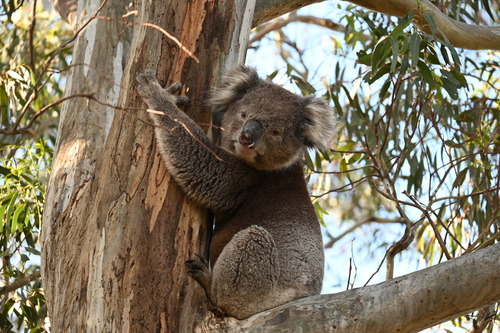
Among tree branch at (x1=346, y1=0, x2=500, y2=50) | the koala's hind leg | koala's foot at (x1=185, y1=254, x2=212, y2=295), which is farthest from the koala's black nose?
tree branch at (x1=346, y1=0, x2=500, y2=50)

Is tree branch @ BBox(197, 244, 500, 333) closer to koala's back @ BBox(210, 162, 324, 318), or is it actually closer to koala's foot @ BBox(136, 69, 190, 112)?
koala's back @ BBox(210, 162, 324, 318)

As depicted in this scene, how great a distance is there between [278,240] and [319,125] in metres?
0.80

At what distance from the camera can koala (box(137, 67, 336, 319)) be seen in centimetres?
304

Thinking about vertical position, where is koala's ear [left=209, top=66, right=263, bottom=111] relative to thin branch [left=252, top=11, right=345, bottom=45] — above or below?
below

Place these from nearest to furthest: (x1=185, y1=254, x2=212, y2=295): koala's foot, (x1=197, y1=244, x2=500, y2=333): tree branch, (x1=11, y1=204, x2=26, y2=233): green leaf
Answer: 1. (x1=197, y1=244, x2=500, y2=333): tree branch
2. (x1=185, y1=254, x2=212, y2=295): koala's foot
3. (x1=11, y1=204, x2=26, y2=233): green leaf

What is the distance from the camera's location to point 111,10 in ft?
14.9

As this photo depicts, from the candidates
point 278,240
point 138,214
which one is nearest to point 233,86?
point 278,240

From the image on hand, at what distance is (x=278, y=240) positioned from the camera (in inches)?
138

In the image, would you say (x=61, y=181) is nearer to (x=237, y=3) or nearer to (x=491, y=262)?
(x=237, y=3)

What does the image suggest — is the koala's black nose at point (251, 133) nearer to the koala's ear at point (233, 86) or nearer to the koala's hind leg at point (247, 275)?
the koala's ear at point (233, 86)

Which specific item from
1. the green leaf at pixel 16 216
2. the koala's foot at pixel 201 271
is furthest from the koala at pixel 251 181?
the green leaf at pixel 16 216

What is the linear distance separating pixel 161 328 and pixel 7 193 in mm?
2419

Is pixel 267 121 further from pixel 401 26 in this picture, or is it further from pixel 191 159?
pixel 401 26

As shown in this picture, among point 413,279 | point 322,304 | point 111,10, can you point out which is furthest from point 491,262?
point 111,10
